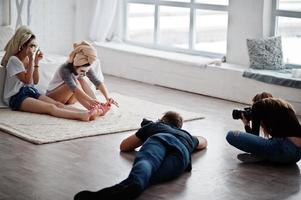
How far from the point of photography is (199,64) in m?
7.47

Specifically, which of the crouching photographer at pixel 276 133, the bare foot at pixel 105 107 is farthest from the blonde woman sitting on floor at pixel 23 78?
the crouching photographer at pixel 276 133

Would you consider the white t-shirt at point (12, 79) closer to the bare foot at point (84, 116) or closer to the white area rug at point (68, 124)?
the white area rug at point (68, 124)

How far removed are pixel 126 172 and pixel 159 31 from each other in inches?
178

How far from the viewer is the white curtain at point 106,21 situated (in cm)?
882

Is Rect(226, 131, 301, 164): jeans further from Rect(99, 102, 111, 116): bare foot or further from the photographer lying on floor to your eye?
Rect(99, 102, 111, 116): bare foot

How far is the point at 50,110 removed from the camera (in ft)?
19.5

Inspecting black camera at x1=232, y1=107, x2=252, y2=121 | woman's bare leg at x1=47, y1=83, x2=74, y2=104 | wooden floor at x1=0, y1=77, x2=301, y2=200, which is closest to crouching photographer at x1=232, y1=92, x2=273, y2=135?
black camera at x1=232, y1=107, x2=252, y2=121

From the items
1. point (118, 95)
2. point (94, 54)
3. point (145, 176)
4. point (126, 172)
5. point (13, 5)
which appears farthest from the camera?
point (13, 5)

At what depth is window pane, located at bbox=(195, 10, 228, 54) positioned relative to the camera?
798 cm

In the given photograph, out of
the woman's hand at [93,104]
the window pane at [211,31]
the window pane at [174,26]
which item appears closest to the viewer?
the woman's hand at [93,104]

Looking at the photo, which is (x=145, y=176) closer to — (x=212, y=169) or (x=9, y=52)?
(x=212, y=169)

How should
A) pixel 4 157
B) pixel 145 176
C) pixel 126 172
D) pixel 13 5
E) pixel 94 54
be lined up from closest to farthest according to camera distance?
1. pixel 145 176
2. pixel 126 172
3. pixel 4 157
4. pixel 94 54
5. pixel 13 5

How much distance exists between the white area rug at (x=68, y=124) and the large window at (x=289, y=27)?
167 centimetres

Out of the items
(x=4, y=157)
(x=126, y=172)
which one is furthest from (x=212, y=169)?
(x=4, y=157)
